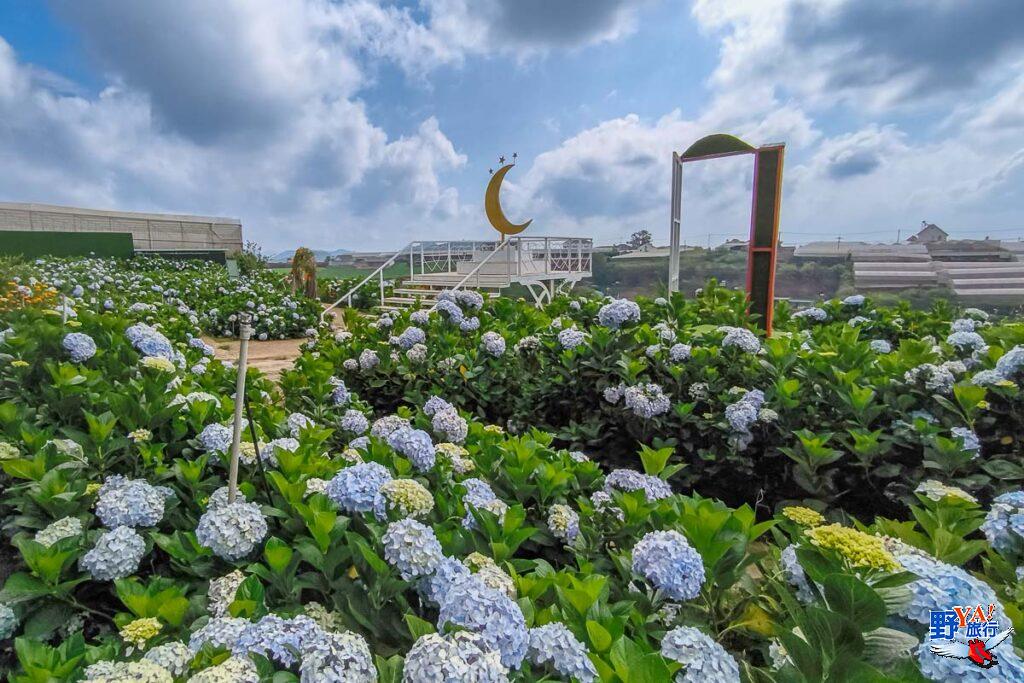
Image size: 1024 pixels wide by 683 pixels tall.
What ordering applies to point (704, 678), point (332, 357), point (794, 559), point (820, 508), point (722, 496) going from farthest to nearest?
point (332, 357) < point (722, 496) < point (820, 508) < point (794, 559) < point (704, 678)

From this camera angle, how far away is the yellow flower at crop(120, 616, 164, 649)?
3.03 ft

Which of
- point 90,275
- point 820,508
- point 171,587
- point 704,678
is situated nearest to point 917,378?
point 820,508

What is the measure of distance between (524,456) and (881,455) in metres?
1.84

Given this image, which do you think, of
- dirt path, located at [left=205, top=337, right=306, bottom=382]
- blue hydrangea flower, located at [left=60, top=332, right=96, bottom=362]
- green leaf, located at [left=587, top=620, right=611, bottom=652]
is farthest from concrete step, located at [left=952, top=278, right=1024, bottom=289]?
dirt path, located at [left=205, top=337, right=306, bottom=382]

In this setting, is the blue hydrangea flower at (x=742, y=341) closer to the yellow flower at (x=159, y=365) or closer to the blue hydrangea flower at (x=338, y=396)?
the blue hydrangea flower at (x=338, y=396)

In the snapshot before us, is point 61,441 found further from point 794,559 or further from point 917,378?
point 917,378

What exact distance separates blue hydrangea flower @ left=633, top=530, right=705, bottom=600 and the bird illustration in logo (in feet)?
1.24

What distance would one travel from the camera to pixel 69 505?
1363 mm

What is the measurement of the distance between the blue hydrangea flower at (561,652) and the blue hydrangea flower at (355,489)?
47 centimetres

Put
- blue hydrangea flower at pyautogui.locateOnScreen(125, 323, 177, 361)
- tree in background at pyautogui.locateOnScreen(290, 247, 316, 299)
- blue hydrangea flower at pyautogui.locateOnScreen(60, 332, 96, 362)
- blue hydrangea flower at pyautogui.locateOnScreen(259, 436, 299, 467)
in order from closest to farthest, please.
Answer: blue hydrangea flower at pyautogui.locateOnScreen(259, 436, 299, 467), blue hydrangea flower at pyautogui.locateOnScreen(60, 332, 96, 362), blue hydrangea flower at pyautogui.locateOnScreen(125, 323, 177, 361), tree in background at pyautogui.locateOnScreen(290, 247, 316, 299)

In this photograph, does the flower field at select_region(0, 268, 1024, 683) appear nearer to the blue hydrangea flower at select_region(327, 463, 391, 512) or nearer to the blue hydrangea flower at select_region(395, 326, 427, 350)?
the blue hydrangea flower at select_region(327, 463, 391, 512)

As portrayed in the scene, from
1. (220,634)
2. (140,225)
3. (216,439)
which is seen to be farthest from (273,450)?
(140,225)

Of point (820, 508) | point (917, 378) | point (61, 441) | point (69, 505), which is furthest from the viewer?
point (917, 378)

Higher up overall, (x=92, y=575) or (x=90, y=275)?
(x=90, y=275)
